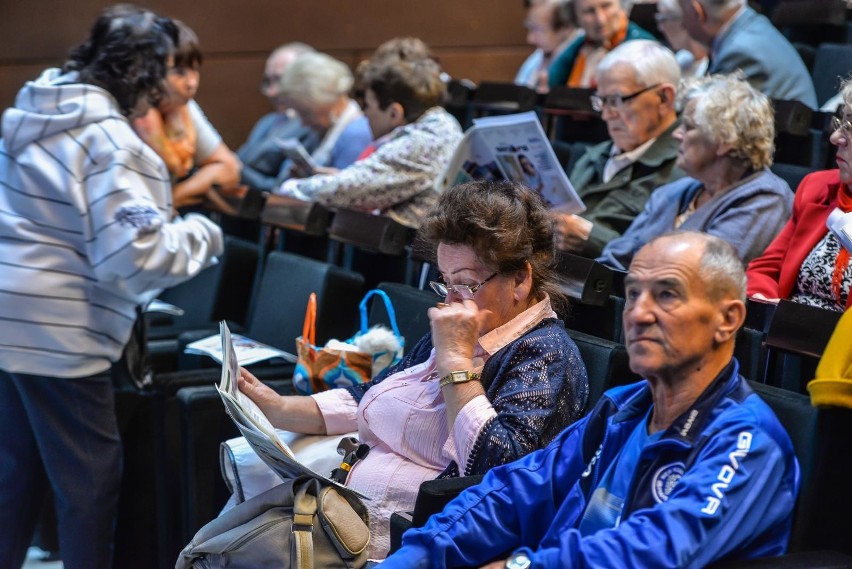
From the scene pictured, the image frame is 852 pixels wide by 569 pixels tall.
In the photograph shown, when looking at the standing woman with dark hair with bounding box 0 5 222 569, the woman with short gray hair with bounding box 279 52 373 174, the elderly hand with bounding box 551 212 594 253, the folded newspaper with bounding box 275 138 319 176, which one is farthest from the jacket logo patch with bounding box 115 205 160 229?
the woman with short gray hair with bounding box 279 52 373 174

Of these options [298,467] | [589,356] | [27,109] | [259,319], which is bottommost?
[259,319]

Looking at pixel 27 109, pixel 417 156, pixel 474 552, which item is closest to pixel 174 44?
pixel 27 109

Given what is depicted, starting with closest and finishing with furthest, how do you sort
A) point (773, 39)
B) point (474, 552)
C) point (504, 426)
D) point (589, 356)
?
point (474, 552) < point (504, 426) < point (589, 356) < point (773, 39)

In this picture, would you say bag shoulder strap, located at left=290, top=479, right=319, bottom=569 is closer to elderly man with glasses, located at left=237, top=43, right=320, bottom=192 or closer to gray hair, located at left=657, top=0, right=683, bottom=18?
gray hair, located at left=657, top=0, right=683, bottom=18

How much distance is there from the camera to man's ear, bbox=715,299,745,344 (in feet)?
4.92

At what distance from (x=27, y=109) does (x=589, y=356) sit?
1395 mm

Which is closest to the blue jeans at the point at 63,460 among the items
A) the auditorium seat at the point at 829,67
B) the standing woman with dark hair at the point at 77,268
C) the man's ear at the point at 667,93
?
the standing woman with dark hair at the point at 77,268

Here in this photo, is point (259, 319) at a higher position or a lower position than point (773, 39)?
lower

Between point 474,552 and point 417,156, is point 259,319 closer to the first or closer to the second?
point 417,156

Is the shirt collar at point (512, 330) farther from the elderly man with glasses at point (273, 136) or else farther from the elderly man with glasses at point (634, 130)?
the elderly man with glasses at point (273, 136)

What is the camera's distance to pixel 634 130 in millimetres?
3199

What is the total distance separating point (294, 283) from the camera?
3.04m

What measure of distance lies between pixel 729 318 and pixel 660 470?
224mm

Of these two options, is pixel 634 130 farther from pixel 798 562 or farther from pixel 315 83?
pixel 798 562
